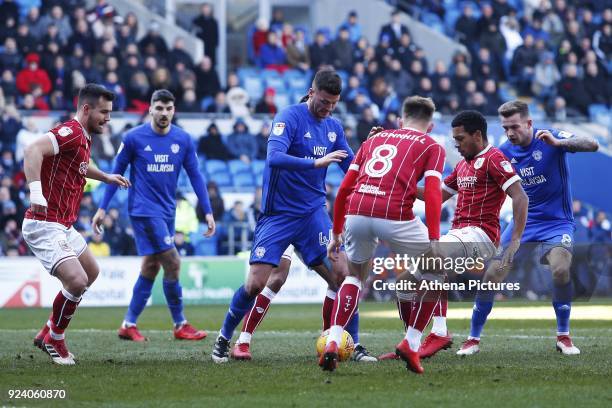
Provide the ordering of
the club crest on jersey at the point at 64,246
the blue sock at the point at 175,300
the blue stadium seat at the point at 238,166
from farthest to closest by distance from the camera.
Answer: the blue stadium seat at the point at 238,166 → the blue sock at the point at 175,300 → the club crest on jersey at the point at 64,246

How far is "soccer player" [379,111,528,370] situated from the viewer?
9977 mm

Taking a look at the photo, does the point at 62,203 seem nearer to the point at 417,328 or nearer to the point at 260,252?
the point at 260,252

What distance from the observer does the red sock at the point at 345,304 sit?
895 centimetres

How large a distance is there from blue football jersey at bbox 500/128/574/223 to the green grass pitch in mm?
1386

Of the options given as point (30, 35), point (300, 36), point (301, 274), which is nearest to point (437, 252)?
point (301, 274)

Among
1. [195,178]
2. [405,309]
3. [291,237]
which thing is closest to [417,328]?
[405,309]

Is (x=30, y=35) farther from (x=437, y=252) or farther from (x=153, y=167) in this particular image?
(x=437, y=252)

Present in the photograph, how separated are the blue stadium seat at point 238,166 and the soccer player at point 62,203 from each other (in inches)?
540

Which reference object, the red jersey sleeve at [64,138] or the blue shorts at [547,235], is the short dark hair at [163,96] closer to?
Result: the red jersey sleeve at [64,138]

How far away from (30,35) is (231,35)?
9227mm

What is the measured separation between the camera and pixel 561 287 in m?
11.1

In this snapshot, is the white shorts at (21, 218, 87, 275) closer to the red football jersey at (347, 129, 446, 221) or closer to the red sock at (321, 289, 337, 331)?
the red sock at (321, 289, 337, 331)

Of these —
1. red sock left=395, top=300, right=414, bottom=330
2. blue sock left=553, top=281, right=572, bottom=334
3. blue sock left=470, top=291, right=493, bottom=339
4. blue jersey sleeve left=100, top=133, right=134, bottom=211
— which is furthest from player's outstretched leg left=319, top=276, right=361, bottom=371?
blue jersey sleeve left=100, top=133, right=134, bottom=211

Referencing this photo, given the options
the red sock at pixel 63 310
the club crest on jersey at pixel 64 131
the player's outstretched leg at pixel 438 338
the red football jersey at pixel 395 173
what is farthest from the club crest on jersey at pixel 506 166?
the red sock at pixel 63 310
